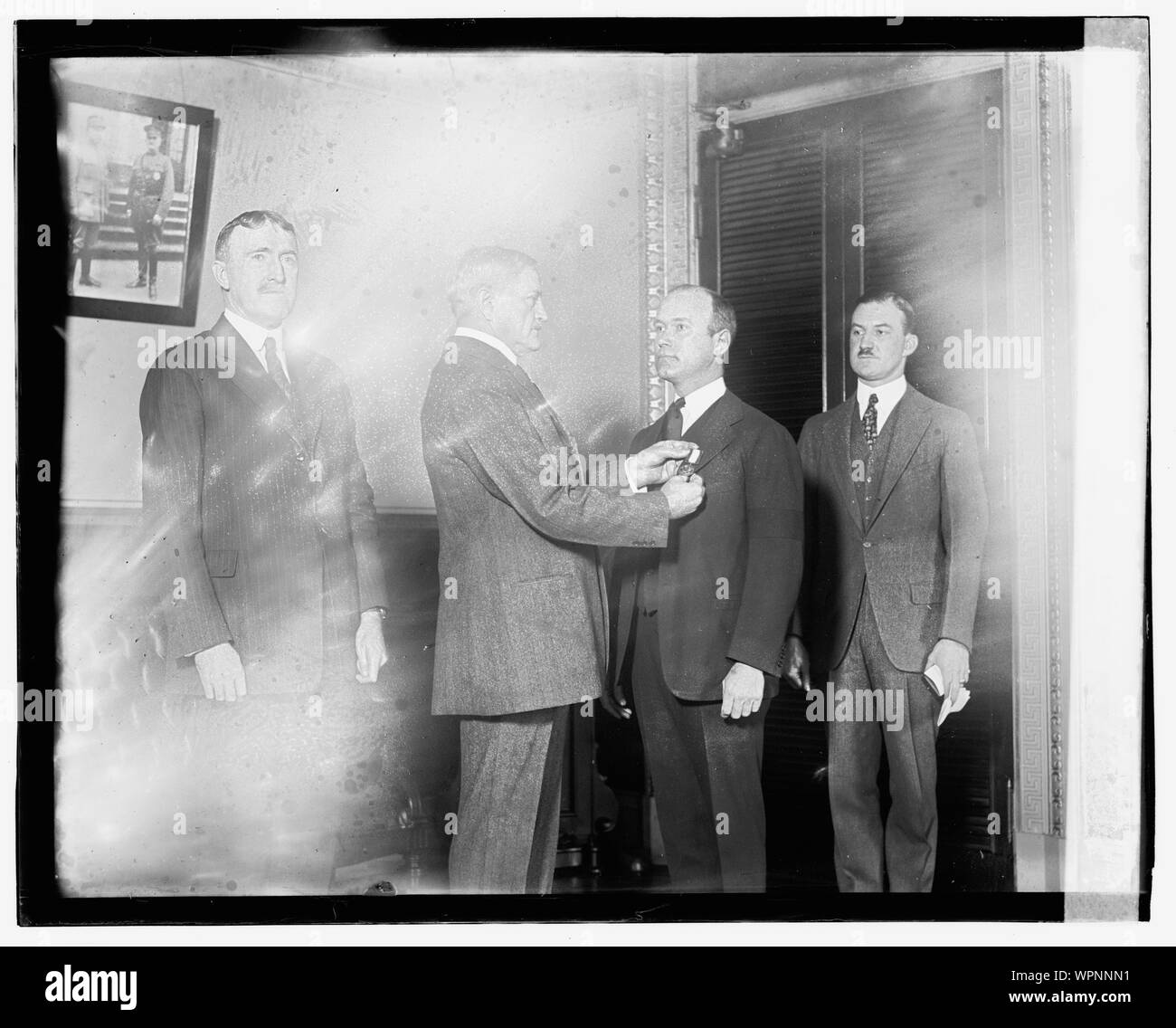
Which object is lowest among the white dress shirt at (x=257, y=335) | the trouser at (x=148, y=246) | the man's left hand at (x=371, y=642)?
the man's left hand at (x=371, y=642)

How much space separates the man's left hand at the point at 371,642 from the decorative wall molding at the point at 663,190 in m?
0.93

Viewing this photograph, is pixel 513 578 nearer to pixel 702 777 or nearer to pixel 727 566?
pixel 727 566

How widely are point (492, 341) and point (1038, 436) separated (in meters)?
1.49

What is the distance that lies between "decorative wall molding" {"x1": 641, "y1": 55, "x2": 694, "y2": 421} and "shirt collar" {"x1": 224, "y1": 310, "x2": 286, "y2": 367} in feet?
3.24

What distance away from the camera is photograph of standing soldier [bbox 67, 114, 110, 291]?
11.4ft

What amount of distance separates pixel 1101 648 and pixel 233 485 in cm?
238

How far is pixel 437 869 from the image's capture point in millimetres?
3406

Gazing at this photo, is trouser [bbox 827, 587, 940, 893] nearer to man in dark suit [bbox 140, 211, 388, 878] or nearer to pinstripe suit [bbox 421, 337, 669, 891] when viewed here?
pinstripe suit [bbox 421, 337, 669, 891]

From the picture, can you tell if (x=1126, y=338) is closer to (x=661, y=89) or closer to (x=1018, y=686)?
(x=1018, y=686)

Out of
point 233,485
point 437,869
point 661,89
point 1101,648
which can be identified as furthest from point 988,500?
point 233,485

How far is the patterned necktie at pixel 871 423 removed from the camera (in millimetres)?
3424

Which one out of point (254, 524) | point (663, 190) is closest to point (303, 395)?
point (254, 524)

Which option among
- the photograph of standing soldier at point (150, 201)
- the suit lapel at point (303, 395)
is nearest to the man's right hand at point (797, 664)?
the suit lapel at point (303, 395)

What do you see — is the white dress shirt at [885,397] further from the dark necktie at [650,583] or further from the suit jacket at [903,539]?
the dark necktie at [650,583]
